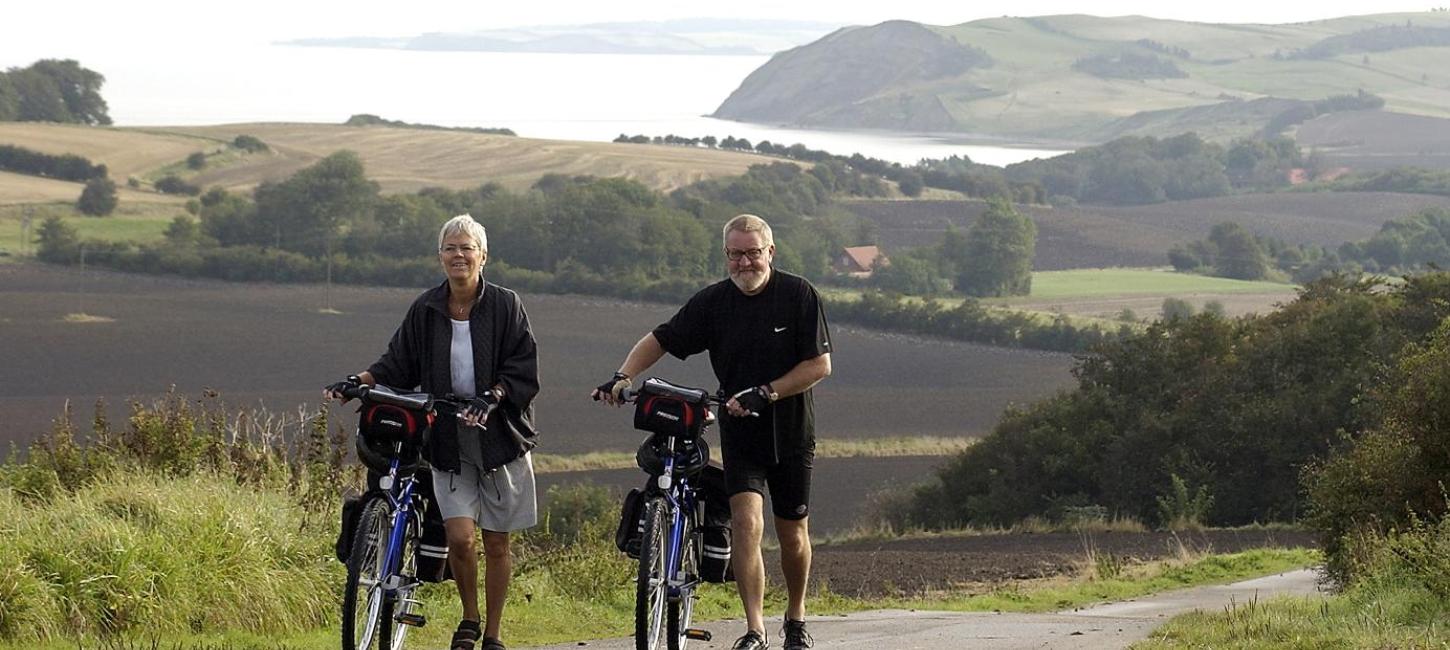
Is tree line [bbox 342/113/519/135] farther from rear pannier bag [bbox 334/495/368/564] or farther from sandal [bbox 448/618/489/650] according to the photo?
rear pannier bag [bbox 334/495/368/564]

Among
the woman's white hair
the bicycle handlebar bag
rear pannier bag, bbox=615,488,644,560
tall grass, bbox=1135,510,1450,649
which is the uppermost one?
the woman's white hair

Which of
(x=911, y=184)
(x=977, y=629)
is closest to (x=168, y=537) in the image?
(x=977, y=629)

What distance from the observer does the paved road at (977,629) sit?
9664 millimetres

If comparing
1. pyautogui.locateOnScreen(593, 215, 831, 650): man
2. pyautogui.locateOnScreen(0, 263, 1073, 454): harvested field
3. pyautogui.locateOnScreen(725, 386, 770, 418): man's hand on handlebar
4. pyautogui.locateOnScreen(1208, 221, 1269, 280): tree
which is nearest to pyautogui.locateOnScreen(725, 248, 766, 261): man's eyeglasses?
pyautogui.locateOnScreen(593, 215, 831, 650): man

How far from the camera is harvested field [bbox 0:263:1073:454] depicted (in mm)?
65750

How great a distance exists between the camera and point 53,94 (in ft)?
571

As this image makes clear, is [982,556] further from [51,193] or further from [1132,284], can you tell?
[51,193]

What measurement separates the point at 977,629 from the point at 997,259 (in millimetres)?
107140

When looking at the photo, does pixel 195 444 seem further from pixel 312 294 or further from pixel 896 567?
pixel 312 294

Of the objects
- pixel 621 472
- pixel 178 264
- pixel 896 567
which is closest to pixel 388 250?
pixel 178 264

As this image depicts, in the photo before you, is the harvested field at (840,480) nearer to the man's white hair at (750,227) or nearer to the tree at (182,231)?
the man's white hair at (750,227)

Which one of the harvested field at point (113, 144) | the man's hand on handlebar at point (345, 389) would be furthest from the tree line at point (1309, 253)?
the man's hand on handlebar at point (345, 389)

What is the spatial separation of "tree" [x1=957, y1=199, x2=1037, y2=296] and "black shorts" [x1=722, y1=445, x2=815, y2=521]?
105614 millimetres

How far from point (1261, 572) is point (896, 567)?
411 centimetres
